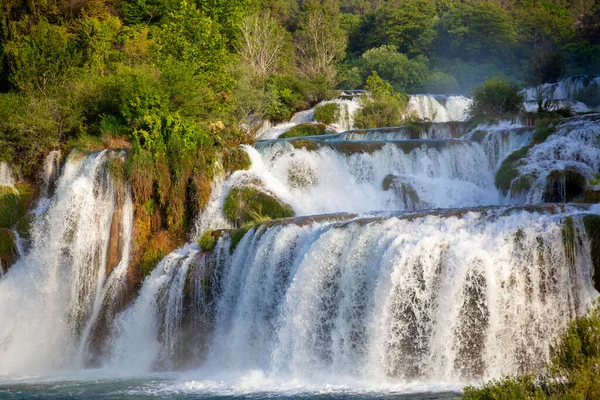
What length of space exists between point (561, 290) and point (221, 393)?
19.7ft

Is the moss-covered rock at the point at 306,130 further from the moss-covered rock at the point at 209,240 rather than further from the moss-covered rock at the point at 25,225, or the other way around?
the moss-covered rock at the point at 209,240

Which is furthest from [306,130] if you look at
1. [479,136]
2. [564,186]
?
[564,186]

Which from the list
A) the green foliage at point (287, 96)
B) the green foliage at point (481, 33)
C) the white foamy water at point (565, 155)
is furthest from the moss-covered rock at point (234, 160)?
the green foliage at point (481, 33)

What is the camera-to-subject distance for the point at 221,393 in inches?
487

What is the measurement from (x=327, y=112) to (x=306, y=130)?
8.85 feet

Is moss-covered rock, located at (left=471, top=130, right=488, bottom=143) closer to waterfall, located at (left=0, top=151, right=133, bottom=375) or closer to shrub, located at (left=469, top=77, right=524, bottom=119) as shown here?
shrub, located at (left=469, top=77, right=524, bottom=119)

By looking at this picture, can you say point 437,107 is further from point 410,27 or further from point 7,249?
point 410,27

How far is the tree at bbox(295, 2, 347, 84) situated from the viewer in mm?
45719

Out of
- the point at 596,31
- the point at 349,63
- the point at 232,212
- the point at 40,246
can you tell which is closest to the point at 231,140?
the point at 232,212

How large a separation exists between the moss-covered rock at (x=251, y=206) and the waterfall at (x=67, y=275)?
2694 millimetres

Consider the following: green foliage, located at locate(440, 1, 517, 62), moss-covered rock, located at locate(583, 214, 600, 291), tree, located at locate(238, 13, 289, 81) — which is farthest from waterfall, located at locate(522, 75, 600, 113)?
moss-covered rock, located at locate(583, 214, 600, 291)

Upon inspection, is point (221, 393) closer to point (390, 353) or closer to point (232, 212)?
point (390, 353)

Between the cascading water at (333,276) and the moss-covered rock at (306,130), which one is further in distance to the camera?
the moss-covered rock at (306,130)

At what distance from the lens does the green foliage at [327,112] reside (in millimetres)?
31027
